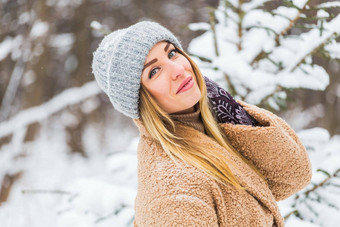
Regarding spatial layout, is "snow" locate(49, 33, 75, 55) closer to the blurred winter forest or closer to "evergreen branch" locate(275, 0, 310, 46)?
the blurred winter forest

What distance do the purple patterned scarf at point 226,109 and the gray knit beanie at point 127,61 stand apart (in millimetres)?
237

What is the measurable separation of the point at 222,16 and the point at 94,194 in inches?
44.1

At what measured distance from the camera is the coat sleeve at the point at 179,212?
0.71m

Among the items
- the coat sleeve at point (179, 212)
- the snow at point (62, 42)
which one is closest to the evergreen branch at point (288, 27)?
the coat sleeve at point (179, 212)

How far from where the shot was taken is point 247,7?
155 centimetres

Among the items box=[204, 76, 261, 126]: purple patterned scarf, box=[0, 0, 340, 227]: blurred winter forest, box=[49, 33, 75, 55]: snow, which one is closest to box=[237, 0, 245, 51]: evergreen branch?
box=[0, 0, 340, 227]: blurred winter forest

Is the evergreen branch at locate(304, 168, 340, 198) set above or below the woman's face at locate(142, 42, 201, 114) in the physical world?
below

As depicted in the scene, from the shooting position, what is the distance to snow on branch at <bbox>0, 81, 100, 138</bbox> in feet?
12.4

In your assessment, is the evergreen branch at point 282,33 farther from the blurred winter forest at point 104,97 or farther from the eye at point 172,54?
the eye at point 172,54

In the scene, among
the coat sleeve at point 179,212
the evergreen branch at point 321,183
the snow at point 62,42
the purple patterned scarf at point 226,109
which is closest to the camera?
the coat sleeve at point 179,212

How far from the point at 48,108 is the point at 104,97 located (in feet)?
3.26

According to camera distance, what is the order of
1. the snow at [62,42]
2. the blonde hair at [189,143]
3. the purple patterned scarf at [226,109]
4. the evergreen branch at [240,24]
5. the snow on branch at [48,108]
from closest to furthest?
the blonde hair at [189,143]
the purple patterned scarf at [226,109]
the evergreen branch at [240,24]
the snow on branch at [48,108]
the snow at [62,42]

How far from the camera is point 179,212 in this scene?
71 cm

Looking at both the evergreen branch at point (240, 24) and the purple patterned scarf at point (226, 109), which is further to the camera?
the evergreen branch at point (240, 24)
